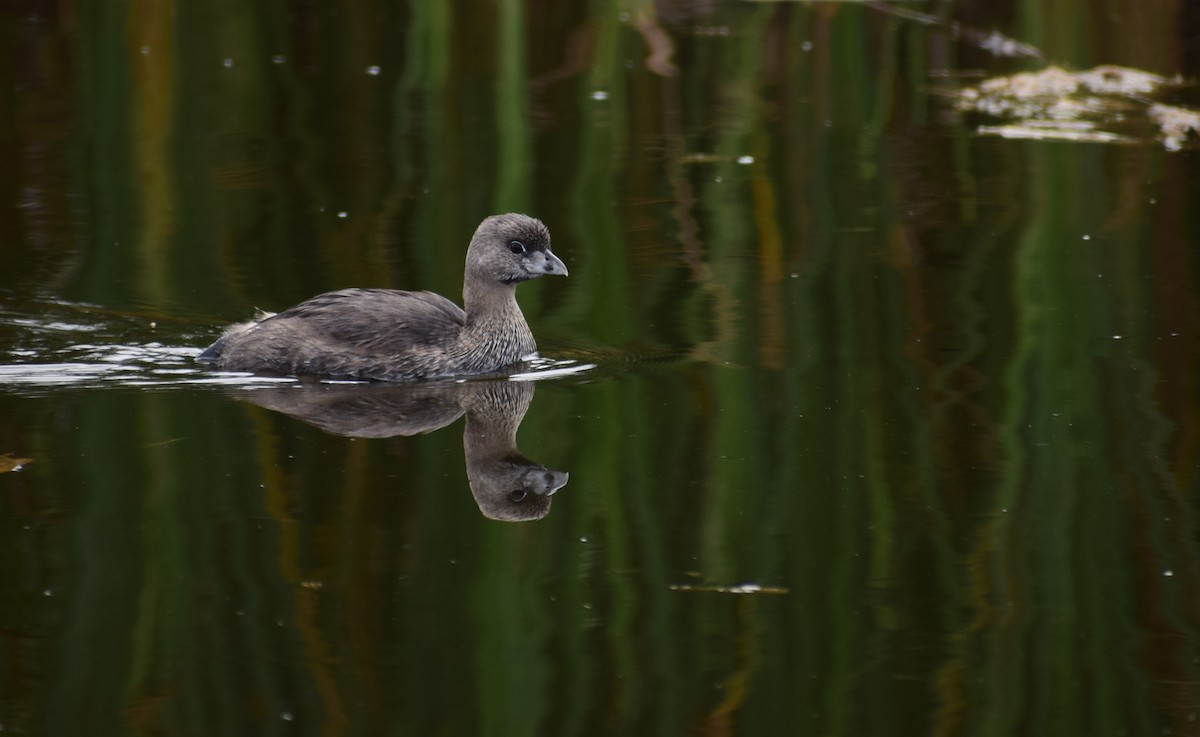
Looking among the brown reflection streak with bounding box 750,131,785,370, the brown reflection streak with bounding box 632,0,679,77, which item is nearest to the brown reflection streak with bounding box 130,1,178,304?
the brown reflection streak with bounding box 750,131,785,370

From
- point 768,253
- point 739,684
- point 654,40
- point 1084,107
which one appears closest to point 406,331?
point 768,253

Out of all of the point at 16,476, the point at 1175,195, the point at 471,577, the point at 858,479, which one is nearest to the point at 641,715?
the point at 471,577

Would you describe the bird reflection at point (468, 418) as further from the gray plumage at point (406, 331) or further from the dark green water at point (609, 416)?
the gray plumage at point (406, 331)

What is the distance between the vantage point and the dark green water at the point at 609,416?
14.8 feet

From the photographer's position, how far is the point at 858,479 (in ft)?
19.6

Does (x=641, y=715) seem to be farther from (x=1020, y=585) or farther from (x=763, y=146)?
(x=763, y=146)

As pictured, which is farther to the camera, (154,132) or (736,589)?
(154,132)

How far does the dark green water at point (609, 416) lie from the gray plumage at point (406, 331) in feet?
0.62

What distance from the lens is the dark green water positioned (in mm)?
4523

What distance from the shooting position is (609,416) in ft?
22.0

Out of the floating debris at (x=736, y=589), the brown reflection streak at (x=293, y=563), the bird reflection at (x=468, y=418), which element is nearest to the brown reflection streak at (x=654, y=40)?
the bird reflection at (x=468, y=418)

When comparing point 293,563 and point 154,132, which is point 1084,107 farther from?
point 293,563

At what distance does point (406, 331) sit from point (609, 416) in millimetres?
1270

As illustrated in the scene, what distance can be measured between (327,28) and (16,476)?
9236 millimetres
